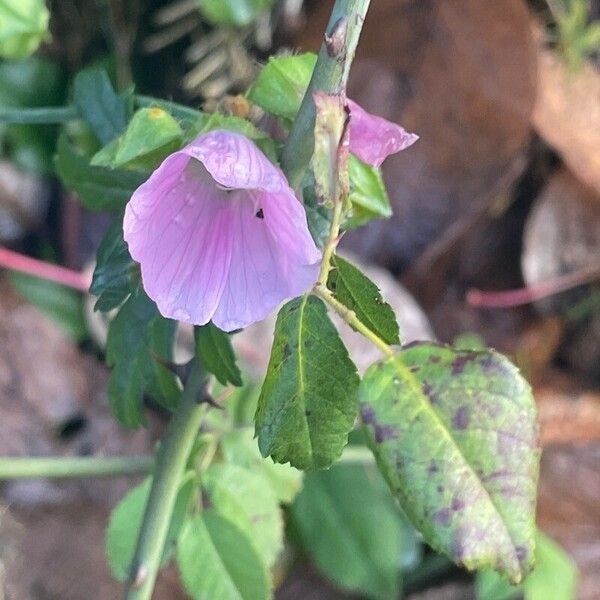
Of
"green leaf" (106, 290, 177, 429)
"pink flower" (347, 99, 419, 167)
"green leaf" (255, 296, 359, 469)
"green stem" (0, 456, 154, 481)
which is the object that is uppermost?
"pink flower" (347, 99, 419, 167)

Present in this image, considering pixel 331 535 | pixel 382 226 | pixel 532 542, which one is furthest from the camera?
pixel 382 226

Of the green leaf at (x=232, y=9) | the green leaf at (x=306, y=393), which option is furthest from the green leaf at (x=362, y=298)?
the green leaf at (x=232, y=9)

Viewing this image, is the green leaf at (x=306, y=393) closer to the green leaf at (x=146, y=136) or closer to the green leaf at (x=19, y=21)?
the green leaf at (x=146, y=136)

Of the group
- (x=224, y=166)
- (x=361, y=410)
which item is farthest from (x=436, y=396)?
(x=224, y=166)

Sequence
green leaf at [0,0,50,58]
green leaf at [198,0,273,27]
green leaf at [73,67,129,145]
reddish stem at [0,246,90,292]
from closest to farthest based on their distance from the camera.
A: green leaf at [73,67,129,145]
green leaf at [0,0,50,58]
green leaf at [198,0,273,27]
reddish stem at [0,246,90,292]

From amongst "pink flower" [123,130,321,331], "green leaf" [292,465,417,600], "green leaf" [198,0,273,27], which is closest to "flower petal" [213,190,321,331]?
"pink flower" [123,130,321,331]

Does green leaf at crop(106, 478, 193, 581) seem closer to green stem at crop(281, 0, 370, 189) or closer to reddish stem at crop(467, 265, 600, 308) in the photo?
green stem at crop(281, 0, 370, 189)

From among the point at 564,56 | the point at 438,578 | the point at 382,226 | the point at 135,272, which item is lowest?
the point at 438,578

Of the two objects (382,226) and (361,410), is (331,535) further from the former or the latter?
(361,410)

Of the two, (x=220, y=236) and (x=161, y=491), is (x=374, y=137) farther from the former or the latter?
(x=161, y=491)
